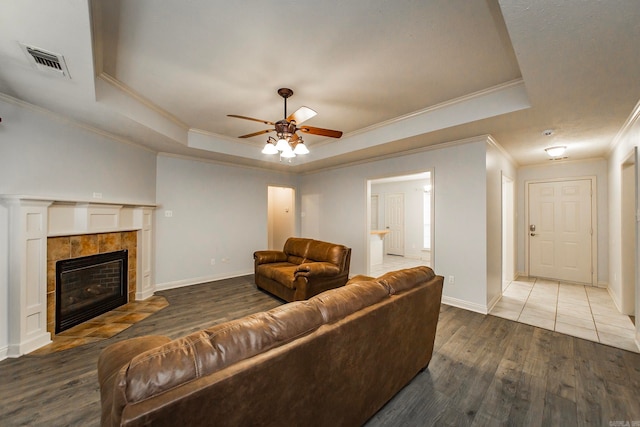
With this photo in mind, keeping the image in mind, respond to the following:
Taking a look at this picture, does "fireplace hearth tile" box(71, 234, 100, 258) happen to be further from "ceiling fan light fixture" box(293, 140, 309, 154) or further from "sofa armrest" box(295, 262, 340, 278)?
"ceiling fan light fixture" box(293, 140, 309, 154)

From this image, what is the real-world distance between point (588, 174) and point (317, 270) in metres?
5.58

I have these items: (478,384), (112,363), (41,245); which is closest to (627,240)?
(478,384)

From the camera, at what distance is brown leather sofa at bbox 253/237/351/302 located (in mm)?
3539

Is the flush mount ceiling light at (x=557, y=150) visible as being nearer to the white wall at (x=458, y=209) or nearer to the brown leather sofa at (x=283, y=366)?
the white wall at (x=458, y=209)

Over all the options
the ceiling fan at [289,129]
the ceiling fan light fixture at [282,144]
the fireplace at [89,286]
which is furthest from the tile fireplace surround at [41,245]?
the ceiling fan light fixture at [282,144]

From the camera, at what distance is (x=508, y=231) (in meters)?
5.15

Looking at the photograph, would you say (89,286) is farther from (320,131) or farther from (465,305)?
(465,305)

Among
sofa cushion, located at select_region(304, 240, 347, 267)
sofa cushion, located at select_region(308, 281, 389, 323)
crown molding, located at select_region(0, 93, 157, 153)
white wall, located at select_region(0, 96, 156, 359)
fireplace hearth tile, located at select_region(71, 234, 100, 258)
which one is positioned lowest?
sofa cushion, located at select_region(304, 240, 347, 267)

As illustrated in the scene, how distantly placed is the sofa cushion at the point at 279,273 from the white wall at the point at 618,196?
12.6ft

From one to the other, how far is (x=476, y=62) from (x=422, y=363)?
2731mm

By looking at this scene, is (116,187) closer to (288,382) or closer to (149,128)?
(149,128)

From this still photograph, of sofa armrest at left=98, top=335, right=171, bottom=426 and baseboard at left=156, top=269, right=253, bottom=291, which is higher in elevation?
sofa armrest at left=98, top=335, right=171, bottom=426

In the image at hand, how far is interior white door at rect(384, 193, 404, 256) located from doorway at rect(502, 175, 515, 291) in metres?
3.31

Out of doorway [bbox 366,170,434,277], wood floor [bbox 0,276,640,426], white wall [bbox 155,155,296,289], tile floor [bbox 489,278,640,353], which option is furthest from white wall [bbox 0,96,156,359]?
doorway [bbox 366,170,434,277]
